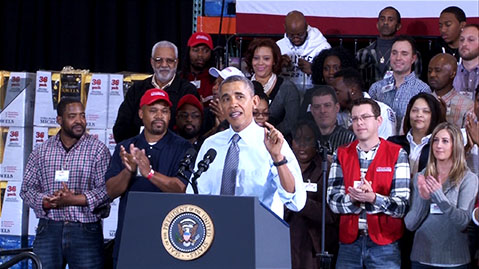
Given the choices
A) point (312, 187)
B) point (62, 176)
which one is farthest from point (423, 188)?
point (62, 176)

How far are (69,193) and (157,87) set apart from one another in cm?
114

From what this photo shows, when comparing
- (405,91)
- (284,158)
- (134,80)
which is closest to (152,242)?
(284,158)

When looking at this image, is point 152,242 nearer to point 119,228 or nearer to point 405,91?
point 119,228

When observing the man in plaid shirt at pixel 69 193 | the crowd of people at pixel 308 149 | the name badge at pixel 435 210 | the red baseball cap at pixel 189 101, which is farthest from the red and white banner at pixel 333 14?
the name badge at pixel 435 210

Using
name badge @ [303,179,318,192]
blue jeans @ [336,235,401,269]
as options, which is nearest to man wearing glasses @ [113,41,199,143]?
name badge @ [303,179,318,192]

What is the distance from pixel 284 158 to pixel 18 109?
441 centimetres

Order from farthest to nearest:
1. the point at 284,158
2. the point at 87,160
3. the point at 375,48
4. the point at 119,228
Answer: the point at 375,48
the point at 87,160
the point at 119,228
the point at 284,158

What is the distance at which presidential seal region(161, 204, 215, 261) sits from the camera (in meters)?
3.57

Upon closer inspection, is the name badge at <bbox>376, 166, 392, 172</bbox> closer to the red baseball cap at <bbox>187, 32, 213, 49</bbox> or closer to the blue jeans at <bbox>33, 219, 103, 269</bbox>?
the blue jeans at <bbox>33, 219, 103, 269</bbox>

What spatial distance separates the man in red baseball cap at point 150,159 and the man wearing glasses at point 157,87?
56 centimetres

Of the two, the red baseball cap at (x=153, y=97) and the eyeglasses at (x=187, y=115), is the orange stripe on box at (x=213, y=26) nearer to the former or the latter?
the eyeglasses at (x=187, y=115)

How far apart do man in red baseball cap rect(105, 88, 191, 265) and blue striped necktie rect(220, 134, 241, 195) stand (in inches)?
Result: 50.1

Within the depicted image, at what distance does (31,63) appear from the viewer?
31.6 ft

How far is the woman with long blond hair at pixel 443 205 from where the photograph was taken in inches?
222
